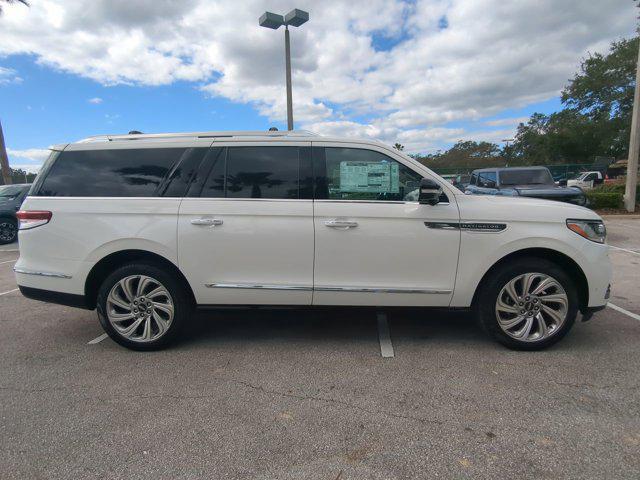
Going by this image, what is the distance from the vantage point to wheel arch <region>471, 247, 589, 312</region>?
3688 mm

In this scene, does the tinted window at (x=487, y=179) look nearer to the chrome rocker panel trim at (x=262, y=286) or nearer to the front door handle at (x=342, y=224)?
the front door handle at (x=342, y=224)

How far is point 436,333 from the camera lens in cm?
425

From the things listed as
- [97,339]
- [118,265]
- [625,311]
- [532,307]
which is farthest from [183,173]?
[625,311]

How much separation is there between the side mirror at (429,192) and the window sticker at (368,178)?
27cm

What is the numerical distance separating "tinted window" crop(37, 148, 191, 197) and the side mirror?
2200 millimetres

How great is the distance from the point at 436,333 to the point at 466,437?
5.65 feet

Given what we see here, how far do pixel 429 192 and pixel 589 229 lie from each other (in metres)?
1.49

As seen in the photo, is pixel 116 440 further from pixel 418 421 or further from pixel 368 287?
pixel 368 287

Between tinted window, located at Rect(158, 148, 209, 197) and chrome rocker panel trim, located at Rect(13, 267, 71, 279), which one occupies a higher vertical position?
tinted window, located at Rect(158, 148, 209, 197)

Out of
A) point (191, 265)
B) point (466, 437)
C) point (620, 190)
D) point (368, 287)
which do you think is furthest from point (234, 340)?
point (620, 190)

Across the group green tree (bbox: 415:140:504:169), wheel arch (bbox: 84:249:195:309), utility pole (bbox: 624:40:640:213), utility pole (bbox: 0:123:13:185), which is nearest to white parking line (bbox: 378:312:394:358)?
wheel arch (bbox: 84:249:195:309)

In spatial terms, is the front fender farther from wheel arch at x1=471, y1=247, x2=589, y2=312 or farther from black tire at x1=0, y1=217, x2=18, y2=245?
black tire at x1=0, y1=217, x2=18, y2=245

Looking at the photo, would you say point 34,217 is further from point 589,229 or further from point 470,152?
point 470,152

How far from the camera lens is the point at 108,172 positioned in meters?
3.89
